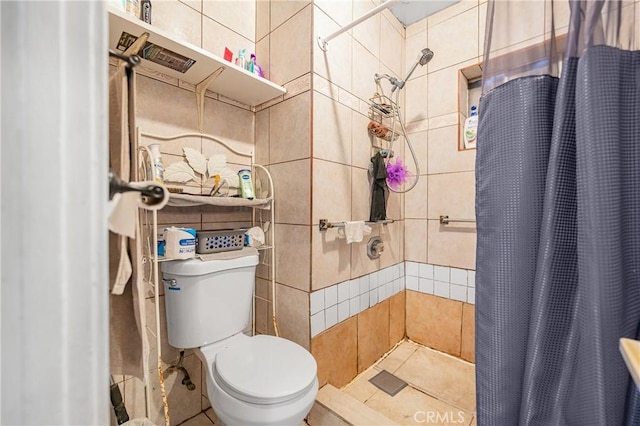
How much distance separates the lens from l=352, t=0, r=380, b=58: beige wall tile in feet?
5.22

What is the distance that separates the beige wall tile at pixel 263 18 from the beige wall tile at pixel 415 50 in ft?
3.33

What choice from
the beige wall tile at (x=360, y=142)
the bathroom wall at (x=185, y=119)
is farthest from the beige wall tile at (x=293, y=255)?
the beige wall tile at (x=360, y=142)

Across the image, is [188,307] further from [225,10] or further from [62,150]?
[225,10]

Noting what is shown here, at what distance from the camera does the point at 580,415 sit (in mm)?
564

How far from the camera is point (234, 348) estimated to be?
3.85 feet

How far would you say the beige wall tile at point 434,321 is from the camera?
178 centimetres

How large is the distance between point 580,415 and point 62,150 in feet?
3.18

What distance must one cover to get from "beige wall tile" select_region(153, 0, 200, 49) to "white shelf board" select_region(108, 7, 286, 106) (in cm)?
18

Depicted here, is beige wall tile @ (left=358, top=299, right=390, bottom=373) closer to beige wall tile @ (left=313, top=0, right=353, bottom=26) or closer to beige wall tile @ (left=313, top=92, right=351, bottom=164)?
beige wall tile @ (left=313, top=92, right=351, bottom=164)

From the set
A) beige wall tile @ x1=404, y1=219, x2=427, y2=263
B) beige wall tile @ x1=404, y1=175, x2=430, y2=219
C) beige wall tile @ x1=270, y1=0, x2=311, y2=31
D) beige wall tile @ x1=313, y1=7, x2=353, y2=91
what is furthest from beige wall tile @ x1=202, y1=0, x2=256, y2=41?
Result: beige wall tile @ x1=404, y1=219, x2=427, y2=263

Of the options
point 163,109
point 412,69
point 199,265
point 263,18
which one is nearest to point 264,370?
point 199,265

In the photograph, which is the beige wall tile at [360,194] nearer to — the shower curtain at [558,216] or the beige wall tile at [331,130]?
the beige wall tile at [331,130]

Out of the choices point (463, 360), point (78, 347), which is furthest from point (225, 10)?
point (463, 360)

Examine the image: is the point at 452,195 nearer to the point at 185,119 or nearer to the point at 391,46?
the point at 391,46
